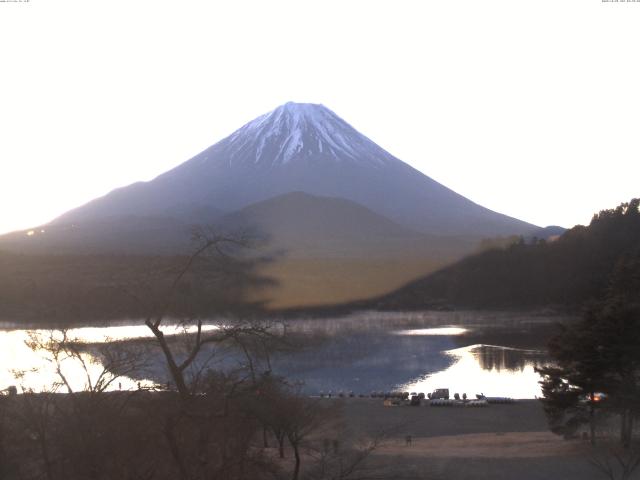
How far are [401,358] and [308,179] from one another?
143ft

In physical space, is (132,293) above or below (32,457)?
above

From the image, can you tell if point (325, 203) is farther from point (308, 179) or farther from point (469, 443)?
point (469, 443)

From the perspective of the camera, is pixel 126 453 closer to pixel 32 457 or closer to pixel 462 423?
pixel 32 457

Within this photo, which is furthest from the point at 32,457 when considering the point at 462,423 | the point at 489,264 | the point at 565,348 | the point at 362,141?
the point at 362,141

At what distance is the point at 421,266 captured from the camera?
138ft

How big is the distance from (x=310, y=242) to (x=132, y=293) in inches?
1482

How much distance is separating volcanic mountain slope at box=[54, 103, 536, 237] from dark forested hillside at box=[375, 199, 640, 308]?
15463mm

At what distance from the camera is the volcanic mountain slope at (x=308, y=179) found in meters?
56.4

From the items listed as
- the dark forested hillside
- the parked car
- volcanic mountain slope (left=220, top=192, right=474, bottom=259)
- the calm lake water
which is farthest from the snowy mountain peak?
the parked car

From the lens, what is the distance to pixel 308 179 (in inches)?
2493

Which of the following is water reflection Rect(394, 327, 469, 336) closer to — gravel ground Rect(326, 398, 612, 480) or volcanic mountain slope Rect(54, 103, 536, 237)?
gravel ground Rect(326, 398, 612, 480)

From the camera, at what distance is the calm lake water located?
11.9 m

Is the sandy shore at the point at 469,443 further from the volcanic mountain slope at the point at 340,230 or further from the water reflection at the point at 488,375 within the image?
the volcanic mountain slope at the point at 340,230

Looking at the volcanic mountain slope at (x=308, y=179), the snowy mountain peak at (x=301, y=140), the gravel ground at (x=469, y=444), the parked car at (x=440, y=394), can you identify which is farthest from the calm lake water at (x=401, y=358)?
the snowy mountain peak at (x=301, y=140)
